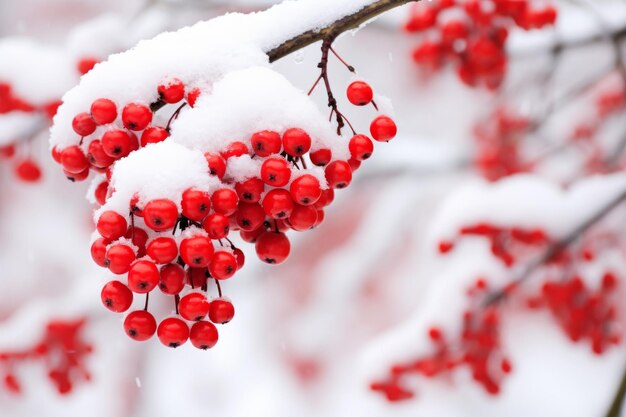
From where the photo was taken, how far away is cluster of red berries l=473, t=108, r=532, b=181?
12.4 feet

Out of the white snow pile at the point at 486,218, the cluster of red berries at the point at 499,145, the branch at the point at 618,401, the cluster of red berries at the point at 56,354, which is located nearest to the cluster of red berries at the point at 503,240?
the white snow pile at the point at 486,218

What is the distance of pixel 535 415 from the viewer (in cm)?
598

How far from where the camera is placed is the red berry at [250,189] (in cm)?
111

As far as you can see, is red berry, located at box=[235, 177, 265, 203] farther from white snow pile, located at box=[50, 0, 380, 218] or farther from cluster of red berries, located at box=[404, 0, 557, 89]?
cluster of red berries, located at box=[404, 0, 557, 89]

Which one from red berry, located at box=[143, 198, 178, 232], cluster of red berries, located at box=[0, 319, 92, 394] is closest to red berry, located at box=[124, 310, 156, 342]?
red berry, located at box=[143, 198, 178, 232]

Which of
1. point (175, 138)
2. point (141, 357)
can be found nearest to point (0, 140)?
point (175, 138)

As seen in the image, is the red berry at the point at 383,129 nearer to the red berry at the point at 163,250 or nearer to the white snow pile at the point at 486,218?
the red berry at the point at 163,250

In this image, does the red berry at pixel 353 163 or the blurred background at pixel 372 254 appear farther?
the blurred background at pixel 372 254

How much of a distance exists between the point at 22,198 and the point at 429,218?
19.7 feet

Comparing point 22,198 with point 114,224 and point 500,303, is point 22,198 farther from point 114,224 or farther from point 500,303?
point 114,224

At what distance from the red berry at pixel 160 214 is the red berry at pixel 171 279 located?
0.10 meters

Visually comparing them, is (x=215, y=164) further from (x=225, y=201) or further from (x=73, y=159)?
(x=73, y=159)

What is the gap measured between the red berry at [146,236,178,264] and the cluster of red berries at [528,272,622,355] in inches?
67.5

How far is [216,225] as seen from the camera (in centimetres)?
106
